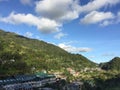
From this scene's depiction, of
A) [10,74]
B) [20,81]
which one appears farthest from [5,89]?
[10,74]

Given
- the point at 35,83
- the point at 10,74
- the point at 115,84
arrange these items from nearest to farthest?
the point at 35,83, the point at 10,74, the point at 115,84

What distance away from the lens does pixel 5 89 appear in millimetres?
122062

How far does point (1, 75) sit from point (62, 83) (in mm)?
38689

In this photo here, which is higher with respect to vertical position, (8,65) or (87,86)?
(8,65)

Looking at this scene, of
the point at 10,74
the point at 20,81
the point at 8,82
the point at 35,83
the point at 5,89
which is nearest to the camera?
the point at 5,89

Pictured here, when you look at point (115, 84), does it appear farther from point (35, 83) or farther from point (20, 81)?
point (20, 81)

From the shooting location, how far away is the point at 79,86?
463ft

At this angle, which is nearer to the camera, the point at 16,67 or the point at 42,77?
the point at 42,77

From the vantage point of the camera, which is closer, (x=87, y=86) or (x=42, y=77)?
(x=87, y=86)

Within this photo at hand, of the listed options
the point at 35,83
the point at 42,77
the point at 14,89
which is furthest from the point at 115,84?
the point at 14,89

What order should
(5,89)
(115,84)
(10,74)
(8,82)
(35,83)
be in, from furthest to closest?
(115,84) → (10,74) → (35,83) → (8,82) → (5,89)

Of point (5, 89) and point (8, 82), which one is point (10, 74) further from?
point (5, 89)

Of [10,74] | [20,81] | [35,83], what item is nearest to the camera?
[20,81]

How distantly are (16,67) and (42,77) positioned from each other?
25514 mm
